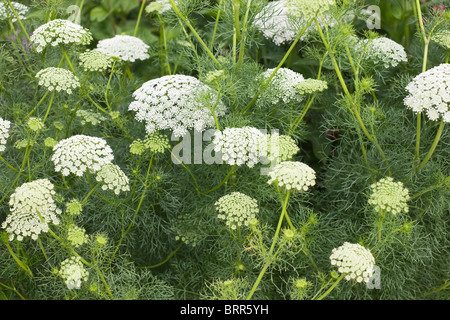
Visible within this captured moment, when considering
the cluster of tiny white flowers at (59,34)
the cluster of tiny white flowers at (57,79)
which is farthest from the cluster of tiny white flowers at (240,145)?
the cluster of tiny white flowers at (59,34)

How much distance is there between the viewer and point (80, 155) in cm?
231

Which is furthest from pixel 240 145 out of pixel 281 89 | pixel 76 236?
pixel 76 236

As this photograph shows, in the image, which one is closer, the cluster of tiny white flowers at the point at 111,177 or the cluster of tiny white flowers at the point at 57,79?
the cluster of tiny white flowers at the point at 111,177

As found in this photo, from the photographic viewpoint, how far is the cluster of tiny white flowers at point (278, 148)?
2330mm

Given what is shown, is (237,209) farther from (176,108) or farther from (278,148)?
(176,108)

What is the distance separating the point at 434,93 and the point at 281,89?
0.82m

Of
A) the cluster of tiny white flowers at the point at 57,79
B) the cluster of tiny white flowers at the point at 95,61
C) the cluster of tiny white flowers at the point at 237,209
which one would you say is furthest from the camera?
the cluster of tiny white flowers at the point at 95,61

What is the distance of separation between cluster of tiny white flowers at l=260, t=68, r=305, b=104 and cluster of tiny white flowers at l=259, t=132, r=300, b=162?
44 cm

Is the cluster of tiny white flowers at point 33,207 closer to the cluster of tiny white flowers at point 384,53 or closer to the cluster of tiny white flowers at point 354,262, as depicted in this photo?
the cluster of tiny white flowers at point 354,262

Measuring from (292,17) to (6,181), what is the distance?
1851 millimetres

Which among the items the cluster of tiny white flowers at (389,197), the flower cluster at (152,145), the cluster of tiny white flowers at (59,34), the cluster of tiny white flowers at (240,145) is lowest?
the cluster of tiny white flowers at (389,197)

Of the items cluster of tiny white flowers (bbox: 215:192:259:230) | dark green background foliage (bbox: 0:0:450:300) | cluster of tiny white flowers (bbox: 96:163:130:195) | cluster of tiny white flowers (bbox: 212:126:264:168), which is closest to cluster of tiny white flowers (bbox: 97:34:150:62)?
dark green background foliage (bbox: 0:0:450:300)

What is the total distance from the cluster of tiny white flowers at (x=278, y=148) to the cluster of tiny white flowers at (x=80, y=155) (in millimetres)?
731

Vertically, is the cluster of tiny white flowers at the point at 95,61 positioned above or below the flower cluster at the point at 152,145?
above
